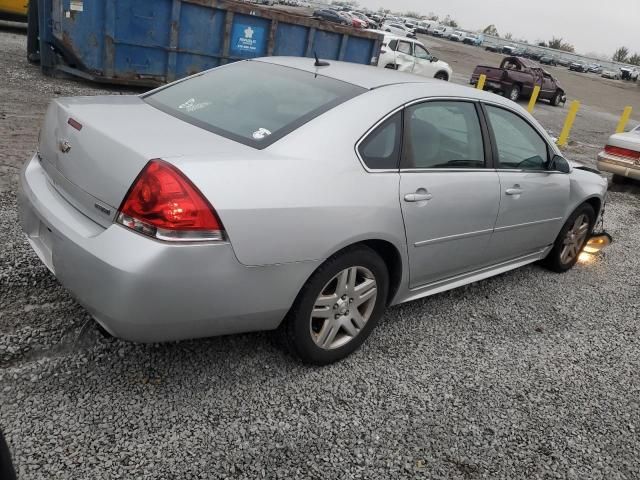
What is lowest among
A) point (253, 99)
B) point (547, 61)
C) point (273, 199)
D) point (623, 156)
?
point (547, 61)

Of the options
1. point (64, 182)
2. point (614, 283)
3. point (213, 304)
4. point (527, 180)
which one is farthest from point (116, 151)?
point (614, 283)

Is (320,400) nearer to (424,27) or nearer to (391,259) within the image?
(391,259)

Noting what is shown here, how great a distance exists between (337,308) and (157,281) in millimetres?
1025

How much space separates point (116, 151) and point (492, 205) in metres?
2.31

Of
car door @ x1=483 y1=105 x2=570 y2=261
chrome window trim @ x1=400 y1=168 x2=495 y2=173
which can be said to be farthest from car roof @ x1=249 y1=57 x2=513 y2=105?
chrome window trim @ x1=400 y1=168 x2=495 y2=173

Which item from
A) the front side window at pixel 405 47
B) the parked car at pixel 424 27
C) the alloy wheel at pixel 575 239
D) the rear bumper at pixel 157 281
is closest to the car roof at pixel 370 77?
the rear bumper at pixel 157 281

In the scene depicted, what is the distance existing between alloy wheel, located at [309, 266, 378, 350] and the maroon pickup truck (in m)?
19.9

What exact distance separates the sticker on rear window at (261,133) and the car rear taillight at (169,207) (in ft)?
1.85

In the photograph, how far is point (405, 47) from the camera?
65.2ft

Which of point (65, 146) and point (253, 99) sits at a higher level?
point (253, 99)

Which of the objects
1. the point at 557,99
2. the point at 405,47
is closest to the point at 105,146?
the point at 405,47

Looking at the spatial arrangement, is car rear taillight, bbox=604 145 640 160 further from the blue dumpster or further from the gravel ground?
the blue dumpster

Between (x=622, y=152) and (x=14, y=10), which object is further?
(x=14, y=10)

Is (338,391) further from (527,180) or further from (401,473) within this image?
(527,180)
